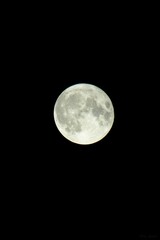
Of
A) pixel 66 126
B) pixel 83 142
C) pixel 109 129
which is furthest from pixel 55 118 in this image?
pixel 109 129

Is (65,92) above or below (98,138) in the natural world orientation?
above

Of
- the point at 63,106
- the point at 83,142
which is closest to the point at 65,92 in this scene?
the point at 63,106

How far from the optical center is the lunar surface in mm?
7066

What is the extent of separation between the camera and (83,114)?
7039mm

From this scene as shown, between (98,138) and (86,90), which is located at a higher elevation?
(86,90)

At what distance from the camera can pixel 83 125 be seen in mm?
7062

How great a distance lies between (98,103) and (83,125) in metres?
0.67

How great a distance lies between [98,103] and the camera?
7219 mm

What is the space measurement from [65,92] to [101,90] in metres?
0.93

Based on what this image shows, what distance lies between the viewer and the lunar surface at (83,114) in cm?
707

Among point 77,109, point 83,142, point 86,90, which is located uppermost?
point 86,90

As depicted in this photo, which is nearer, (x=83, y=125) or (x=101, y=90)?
(x=83, y=125)

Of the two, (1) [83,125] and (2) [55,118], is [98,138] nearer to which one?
(1) [83,125]

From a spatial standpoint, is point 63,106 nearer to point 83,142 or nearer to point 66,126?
point 66,126
